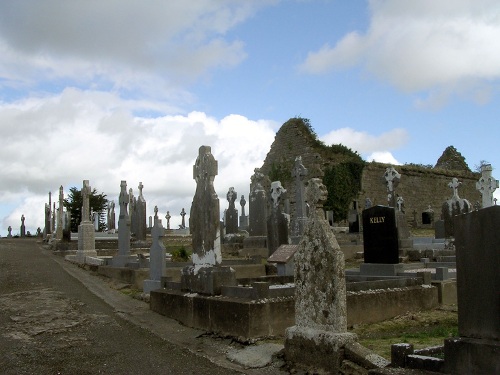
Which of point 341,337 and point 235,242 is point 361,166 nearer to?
point 235,242

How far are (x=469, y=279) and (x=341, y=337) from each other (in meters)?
1.63

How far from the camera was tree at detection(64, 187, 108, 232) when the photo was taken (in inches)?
1615

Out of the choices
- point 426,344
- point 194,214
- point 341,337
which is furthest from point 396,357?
point 194,214

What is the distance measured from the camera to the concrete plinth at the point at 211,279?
8.21m

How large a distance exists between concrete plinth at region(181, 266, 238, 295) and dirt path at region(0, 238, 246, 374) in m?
0.67

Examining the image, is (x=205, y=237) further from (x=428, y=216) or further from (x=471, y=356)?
(x=428, y=216)

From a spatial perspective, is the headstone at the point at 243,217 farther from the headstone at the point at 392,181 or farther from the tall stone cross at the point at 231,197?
the headstone at the point at 392,181

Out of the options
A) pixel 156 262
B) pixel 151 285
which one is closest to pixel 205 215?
pixel 156 262

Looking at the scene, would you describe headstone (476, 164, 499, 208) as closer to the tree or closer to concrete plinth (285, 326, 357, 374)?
concrete plinth (285, 326, 357, 374)

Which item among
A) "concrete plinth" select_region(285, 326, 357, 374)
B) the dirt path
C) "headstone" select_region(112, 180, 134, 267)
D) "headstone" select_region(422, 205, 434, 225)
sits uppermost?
"headstone" select_region(422, 205, 434, 225)

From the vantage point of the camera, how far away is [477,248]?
3.86 metres

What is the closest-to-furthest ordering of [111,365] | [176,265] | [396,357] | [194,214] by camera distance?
1. [396,357]
2. [111,365]
3. [194,214]
4. [176,265]

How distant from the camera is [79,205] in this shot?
4181cm

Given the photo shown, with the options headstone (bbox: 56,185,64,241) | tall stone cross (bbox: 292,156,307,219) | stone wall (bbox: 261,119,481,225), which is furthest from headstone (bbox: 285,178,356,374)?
stone wall (bbox: 261,119,481,225)
